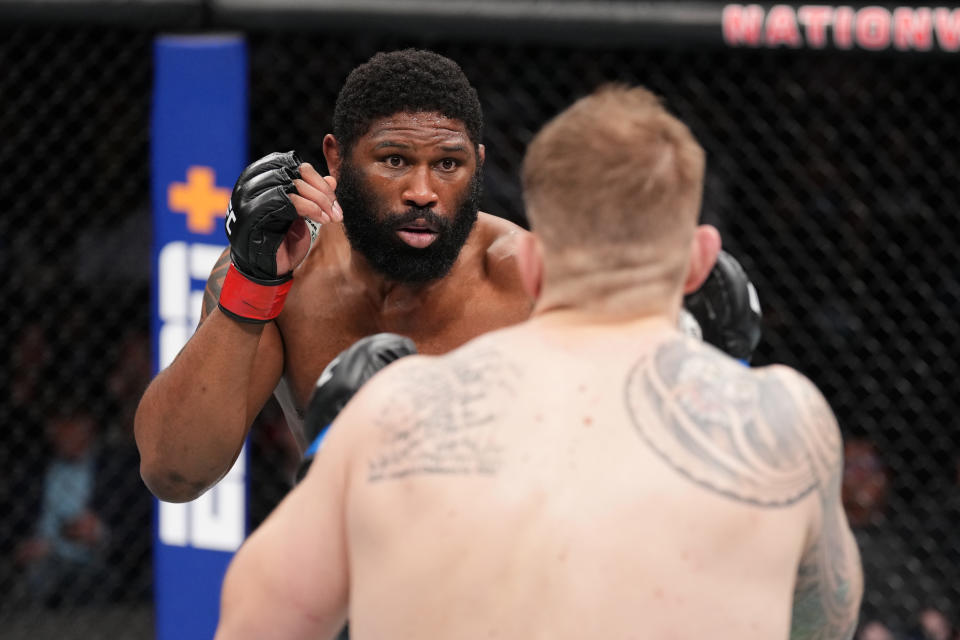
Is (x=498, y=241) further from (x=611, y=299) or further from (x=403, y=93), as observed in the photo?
(x=611, y=299)

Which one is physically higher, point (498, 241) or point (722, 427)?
point (722, 427)

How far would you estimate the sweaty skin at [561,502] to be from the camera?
30.1 inches

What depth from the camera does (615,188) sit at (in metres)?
0.80

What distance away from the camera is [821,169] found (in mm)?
2916

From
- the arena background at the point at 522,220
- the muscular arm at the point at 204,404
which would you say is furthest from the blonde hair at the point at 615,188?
the arena background at the point at 522,220

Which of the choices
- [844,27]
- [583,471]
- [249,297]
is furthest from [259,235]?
[844,27]

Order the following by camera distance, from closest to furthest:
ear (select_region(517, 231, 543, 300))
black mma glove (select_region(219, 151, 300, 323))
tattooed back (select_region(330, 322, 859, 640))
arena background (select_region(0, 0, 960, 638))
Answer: tattooed back (select_region(330, 322, 859, 640)) < ear (select_region(517, 231, 543, 300)) < black mma glove (select_region(219, 151, 300, 323)) < arena background (select_region(0, 0, 960, 638))

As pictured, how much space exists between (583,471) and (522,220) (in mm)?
2233

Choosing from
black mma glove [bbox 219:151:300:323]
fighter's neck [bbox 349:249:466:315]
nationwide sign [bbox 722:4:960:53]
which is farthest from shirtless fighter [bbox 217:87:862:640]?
nationwide sign [bbox 722:4:960:53]

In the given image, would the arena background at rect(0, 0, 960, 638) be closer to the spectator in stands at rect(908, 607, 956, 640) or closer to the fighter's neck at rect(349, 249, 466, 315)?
the spectator in stands at rect(908, 607, 956, 640)

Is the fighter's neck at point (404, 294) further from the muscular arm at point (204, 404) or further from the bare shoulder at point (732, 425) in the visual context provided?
the bare shoulder at point (732, 425)

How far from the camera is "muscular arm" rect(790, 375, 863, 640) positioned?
82 cm

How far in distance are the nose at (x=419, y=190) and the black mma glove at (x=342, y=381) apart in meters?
0.44

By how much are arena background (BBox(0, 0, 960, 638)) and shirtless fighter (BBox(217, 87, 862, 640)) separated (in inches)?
75.4
